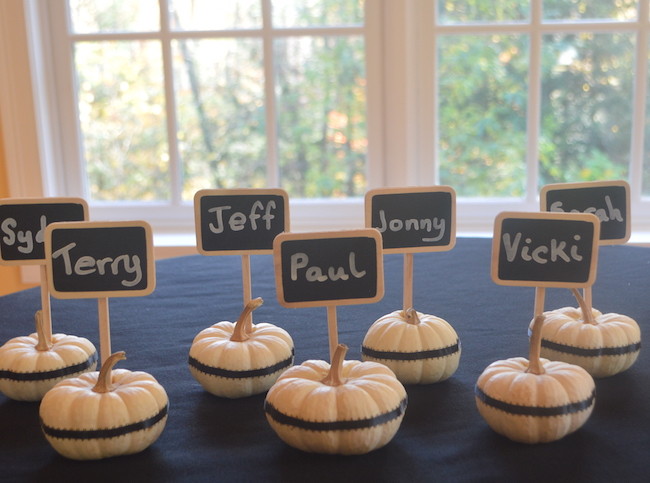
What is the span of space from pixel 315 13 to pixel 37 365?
2.01m

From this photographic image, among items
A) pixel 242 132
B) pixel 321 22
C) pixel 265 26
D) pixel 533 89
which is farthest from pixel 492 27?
pixel 242 132

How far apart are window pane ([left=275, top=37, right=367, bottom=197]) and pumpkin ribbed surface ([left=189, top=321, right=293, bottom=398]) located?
186 centimetres

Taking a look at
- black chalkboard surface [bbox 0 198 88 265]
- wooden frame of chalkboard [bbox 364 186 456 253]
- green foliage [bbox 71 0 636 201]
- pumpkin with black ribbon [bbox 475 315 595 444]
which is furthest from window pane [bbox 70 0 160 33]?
pumpkin with black ribbon [bbox 475 315 595 444]

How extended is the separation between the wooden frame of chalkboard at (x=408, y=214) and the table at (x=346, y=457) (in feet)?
0.58

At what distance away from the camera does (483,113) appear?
2764 millimetres

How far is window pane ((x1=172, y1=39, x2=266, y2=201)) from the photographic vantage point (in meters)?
2.73

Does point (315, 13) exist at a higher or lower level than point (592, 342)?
higher

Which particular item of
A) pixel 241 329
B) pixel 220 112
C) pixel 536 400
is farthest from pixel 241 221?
pixel 220 112

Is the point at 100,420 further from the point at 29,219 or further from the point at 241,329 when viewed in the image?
the point at 29,219

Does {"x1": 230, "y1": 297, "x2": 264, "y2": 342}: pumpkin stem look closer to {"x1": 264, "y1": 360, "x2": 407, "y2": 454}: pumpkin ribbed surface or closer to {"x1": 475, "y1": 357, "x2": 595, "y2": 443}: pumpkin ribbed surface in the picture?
{"x1": 264, "y1": 360, "x2": 407, "y2": 454}: pumpkin ribbed surface

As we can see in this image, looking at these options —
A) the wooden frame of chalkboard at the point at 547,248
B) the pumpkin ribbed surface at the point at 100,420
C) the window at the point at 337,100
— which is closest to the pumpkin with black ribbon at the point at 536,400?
the wooden frame of chalkboard at the point at 547,248

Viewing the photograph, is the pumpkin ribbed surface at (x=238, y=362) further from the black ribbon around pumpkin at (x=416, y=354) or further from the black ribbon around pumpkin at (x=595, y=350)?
the black ribbon around pumpkin at (x=595, y=350)

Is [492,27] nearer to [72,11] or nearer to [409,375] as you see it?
[72,11]

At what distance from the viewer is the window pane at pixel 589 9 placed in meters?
2.61
